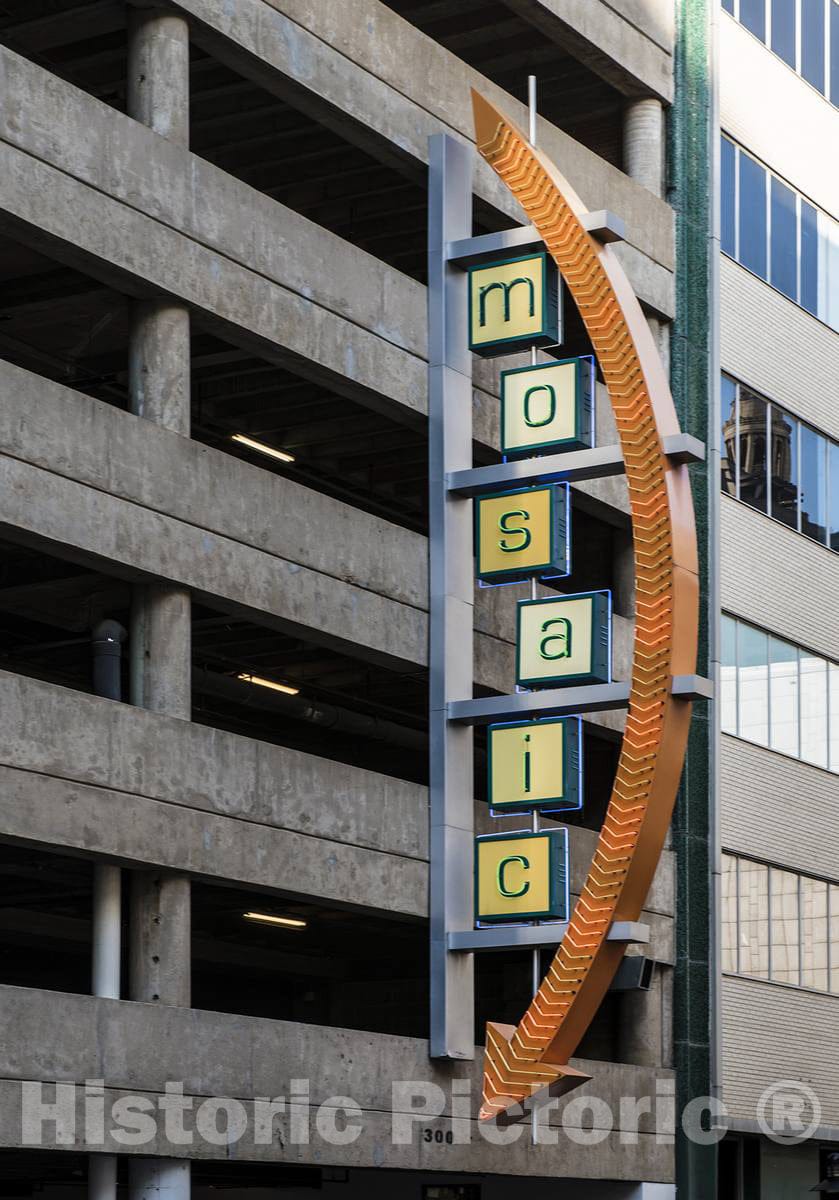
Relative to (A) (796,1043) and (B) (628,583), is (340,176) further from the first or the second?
(A) (796,1043)

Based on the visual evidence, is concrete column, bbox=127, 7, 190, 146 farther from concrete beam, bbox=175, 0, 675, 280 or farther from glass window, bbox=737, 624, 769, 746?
glass window, bbox=737, 624, 769, 746

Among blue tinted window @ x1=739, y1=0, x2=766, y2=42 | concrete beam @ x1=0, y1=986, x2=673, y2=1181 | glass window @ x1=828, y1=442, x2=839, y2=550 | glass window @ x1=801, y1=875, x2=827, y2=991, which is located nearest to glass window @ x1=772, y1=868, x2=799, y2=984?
glass window @ x1=801, y1=875, x2=827, y2=991

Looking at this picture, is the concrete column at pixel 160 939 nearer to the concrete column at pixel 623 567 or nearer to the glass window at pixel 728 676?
the concrete column at pixel 623 567

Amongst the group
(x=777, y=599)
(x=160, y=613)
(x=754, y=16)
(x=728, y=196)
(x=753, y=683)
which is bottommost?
(x=160, y=613)

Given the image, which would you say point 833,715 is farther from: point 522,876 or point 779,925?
point 522,876

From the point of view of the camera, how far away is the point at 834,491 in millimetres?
43938

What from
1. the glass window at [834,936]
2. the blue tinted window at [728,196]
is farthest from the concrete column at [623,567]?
the glass window at [834,936]

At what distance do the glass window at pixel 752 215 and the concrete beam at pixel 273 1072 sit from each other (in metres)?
15.6

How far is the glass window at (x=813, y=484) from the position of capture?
140ft

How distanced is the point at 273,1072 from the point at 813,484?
19.9 metres

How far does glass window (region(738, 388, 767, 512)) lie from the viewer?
4044 cm

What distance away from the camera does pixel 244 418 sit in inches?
1561

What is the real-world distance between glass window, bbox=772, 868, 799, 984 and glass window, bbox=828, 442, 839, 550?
7.23 m

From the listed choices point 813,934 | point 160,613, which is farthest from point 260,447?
point 813,934
